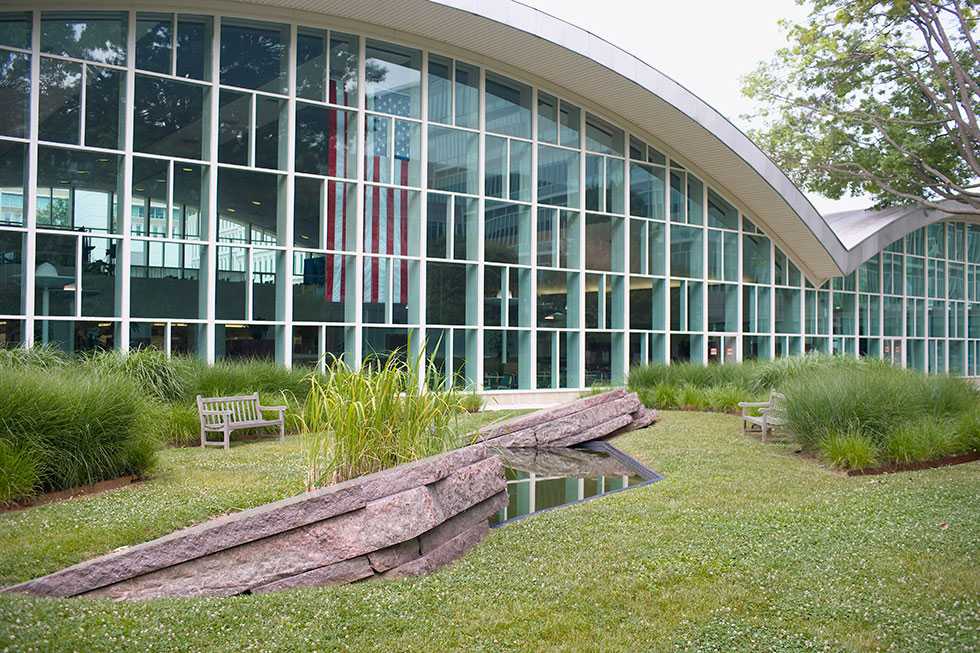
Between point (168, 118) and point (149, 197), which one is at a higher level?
point (168, 118)

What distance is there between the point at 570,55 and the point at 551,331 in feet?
22.4

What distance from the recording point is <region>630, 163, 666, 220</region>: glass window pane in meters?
23.0

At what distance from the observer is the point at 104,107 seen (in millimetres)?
15211

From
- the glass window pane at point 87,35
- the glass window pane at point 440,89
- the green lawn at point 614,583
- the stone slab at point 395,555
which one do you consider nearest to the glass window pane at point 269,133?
the glass window pane at point 87,35

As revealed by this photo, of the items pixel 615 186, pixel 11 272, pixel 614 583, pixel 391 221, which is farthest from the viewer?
pixel 615 186

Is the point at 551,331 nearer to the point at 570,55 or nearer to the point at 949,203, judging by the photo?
the point at 570,55

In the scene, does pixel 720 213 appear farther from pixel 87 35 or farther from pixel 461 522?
pixel 461 522

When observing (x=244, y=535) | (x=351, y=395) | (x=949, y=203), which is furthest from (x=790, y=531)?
(x=949, y=203)

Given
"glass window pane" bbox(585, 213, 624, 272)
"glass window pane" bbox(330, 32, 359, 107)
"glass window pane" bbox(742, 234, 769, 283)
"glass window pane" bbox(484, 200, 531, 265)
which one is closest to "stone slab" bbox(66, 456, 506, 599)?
"glass window pane" bbox(330, 32, 359, 107)

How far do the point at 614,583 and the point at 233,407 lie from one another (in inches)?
328

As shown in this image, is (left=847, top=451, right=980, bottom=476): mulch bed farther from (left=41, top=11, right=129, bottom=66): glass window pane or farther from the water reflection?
(left=41, top=11, right=129, bottom=66): glass window pane

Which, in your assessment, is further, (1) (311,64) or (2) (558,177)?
(2) (558,177)

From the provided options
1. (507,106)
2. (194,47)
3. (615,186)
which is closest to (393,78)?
(507,106)

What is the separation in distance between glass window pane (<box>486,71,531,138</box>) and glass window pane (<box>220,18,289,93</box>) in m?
5.34
